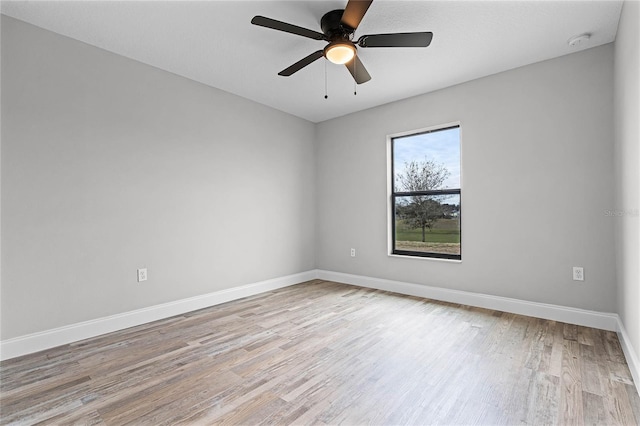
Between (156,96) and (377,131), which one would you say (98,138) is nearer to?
(156,96)

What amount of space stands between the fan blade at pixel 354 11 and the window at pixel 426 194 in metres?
2.21

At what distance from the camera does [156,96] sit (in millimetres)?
3240

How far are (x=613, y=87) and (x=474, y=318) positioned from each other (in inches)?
95.5

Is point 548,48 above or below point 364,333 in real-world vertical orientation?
above

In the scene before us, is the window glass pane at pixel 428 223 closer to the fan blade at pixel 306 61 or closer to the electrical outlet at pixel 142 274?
the fan blade at pixel 306 61

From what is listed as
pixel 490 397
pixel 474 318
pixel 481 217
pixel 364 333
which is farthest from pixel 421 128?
pixel 490 397

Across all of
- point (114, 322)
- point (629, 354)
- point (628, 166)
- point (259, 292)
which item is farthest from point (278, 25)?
point (629, 354)

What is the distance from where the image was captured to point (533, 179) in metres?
3.16

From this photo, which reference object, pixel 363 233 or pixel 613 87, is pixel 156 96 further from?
pixel 613 87

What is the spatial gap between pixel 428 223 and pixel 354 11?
2.81m

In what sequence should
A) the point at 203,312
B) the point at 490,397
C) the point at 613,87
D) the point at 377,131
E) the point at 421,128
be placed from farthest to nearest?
the point at 377,131 → the point at 421,128 → the point at 203,312 → the point at 613,87 → the point at 490,397

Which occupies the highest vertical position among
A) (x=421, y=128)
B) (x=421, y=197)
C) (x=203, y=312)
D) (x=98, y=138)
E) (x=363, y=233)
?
(x=421, y=128)

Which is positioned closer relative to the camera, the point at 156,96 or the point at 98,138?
the point at 98,138

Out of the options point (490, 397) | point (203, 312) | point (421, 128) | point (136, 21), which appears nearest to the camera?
point (490, 397)
